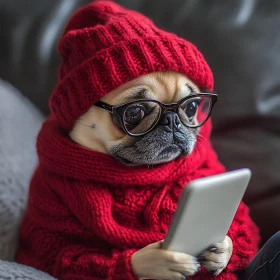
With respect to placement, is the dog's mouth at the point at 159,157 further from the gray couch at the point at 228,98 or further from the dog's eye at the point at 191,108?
the gray couch at the point at 228,98

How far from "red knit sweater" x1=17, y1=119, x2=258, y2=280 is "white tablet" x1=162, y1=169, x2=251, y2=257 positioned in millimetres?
117

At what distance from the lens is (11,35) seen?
1.28 metres

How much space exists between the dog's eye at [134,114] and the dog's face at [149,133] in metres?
0.02

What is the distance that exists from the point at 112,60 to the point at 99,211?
26 cm

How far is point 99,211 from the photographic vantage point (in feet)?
2.82

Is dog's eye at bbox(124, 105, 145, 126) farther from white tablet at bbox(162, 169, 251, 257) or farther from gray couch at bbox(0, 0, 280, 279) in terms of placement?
gray couch at bbox(0, 0, 280, 279)

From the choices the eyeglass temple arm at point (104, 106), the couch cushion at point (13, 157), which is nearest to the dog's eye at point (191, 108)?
the eyeglass temple arm at point (104, 106)

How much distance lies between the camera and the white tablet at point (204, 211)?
0.68 m

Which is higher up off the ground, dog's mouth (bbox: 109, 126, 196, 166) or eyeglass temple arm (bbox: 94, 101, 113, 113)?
eyeglass temple arm (bbox: 94, 101, 113, 113)

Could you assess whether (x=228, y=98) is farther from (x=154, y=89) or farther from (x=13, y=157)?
(x=13, y=157)

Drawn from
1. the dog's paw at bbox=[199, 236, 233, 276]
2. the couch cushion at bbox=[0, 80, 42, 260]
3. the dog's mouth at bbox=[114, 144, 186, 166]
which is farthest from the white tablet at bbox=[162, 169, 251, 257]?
the couch cushion at bbox=[0, 80, 42, 260]

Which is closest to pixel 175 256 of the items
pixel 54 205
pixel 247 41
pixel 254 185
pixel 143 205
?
pixel 143 205

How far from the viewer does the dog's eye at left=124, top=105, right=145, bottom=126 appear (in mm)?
845

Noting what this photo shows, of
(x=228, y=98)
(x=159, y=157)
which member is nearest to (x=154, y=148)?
(x=159, y=157)
